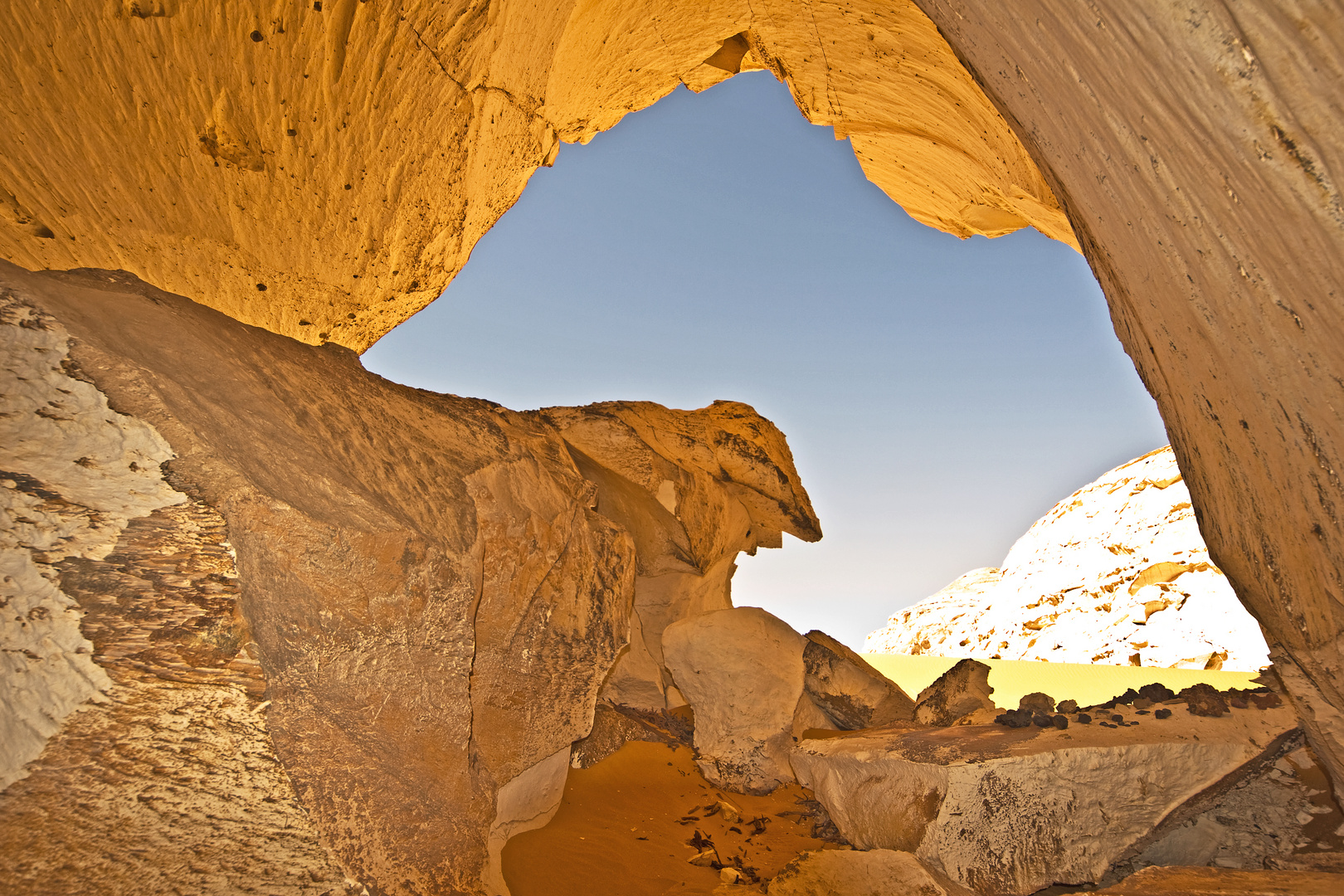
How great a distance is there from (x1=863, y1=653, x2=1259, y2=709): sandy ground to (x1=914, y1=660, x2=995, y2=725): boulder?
544 centimetres

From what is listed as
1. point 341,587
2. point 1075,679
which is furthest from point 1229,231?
point 1075,679

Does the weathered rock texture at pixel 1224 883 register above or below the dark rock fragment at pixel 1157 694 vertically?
below

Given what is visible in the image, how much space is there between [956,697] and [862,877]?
2401 mm

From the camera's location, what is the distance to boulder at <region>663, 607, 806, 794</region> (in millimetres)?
4793

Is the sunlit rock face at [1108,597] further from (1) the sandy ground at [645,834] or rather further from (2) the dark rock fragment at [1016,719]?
(1) the sandy ground at [645,834]

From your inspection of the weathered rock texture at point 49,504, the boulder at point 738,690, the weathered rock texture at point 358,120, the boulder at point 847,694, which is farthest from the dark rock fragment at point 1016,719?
the weathered rock texture at point 49,504

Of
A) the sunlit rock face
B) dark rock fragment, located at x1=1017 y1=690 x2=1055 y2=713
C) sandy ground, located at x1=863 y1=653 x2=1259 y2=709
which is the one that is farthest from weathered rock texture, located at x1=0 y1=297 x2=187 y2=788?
the sunlit rock face

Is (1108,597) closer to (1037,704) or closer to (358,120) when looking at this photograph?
(1037,704)

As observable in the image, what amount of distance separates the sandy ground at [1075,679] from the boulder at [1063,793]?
298 inches

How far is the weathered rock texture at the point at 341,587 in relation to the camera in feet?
6.73

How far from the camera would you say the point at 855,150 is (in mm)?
5602

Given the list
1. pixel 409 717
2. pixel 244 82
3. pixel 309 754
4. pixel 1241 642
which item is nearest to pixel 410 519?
pixel 409 717

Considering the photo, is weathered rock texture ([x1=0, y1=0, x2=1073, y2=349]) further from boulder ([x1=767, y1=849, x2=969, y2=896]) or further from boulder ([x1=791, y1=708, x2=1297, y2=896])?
boulder ([x1=767, y1=849, x2=969, y2=896])

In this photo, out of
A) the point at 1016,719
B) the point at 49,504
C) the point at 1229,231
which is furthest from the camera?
the point at 1016,719
